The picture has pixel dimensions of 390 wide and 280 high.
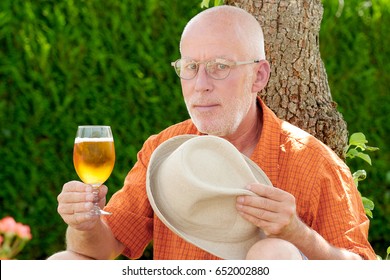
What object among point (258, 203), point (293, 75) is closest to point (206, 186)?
point (258, 203)

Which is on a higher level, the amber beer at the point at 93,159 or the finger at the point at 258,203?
the amber beer at the point at 93,159

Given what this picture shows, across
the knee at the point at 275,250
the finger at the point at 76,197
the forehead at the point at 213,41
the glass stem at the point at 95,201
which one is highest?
the forehead at the point at 213,41

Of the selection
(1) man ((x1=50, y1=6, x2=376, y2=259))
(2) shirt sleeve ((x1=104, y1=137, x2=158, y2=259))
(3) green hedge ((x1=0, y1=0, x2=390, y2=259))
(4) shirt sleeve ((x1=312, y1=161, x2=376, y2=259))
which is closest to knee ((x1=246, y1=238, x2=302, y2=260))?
(1) man ((x1=50, y1=6, x2=376, y2=259))

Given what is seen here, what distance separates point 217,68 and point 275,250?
0.78 m

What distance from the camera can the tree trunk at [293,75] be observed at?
3.98m

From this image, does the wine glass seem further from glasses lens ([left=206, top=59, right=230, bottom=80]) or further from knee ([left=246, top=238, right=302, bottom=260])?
knee ([left=246, top=238, right=302, bottom=260])

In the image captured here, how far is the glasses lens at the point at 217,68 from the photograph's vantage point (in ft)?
10.3

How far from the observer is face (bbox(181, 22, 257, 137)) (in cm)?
314

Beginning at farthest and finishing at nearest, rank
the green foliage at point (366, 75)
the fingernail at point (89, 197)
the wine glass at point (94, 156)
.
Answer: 1. the green foliage at point (366, 75)
2. the wine glass at point (94, 156)
3. the fingernail at point (89, 197)

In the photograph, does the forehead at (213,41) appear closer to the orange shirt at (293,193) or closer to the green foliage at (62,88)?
the orange shirt at (293,193)

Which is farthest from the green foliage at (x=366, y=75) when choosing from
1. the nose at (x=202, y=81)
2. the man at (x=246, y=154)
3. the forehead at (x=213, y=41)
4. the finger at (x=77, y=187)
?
the finger at (x=77, y=187)

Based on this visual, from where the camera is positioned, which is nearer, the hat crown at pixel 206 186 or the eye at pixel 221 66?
the hat crown at pixel 206 186

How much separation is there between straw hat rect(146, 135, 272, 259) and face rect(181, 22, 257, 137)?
0.56 feet

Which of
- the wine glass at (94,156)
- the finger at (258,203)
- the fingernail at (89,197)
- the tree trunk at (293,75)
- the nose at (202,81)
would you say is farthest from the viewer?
the tree trunk at (293,75)
